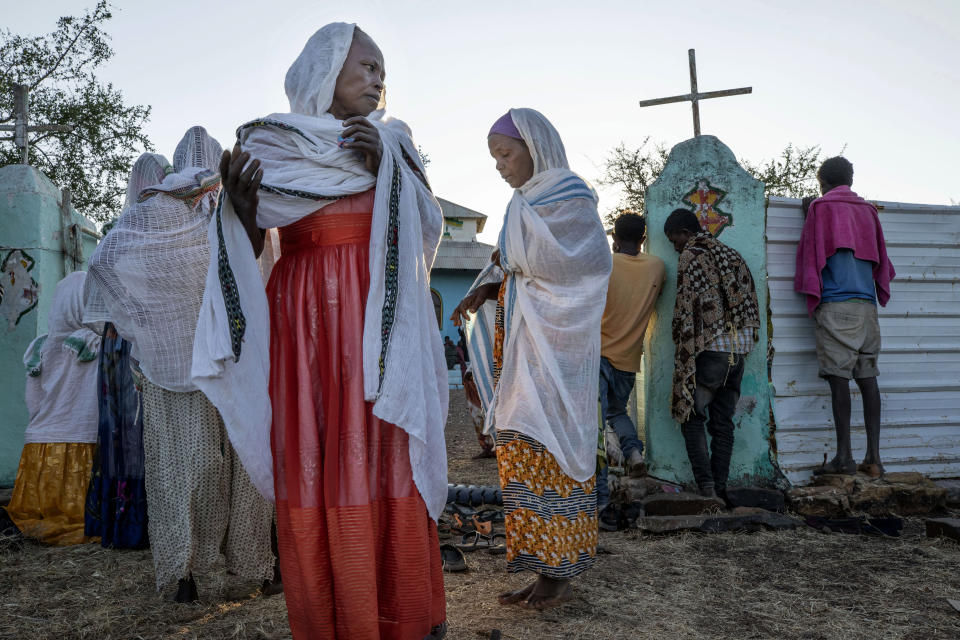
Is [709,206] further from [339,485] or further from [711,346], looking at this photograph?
[339,485]

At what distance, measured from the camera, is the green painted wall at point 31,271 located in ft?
20.0

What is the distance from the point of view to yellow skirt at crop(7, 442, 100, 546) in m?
4.65

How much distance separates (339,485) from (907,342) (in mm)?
5388

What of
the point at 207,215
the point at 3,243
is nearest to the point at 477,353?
the point at 207,215

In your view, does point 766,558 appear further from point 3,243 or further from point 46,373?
point 3,243

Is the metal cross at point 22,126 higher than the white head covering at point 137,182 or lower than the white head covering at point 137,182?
higher

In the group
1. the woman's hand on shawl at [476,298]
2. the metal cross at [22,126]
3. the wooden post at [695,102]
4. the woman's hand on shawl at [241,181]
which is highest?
the metal cross at [22,126]

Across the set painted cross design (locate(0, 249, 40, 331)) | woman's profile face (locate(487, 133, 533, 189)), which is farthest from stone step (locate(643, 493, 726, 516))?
painted cross design (locate(0, 249, 40, 331))

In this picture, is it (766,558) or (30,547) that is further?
(30,547)

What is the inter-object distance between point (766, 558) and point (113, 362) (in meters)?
3.85

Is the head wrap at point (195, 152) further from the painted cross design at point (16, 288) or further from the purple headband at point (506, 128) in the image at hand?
the painted cross design at point (16, 288)

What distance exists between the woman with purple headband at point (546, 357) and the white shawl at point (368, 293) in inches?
32.2

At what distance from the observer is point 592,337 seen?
127 inches

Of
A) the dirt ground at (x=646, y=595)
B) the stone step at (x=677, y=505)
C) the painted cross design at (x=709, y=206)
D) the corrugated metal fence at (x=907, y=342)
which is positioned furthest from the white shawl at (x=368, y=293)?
the corrugated metal fence at (x=907, y=342)
